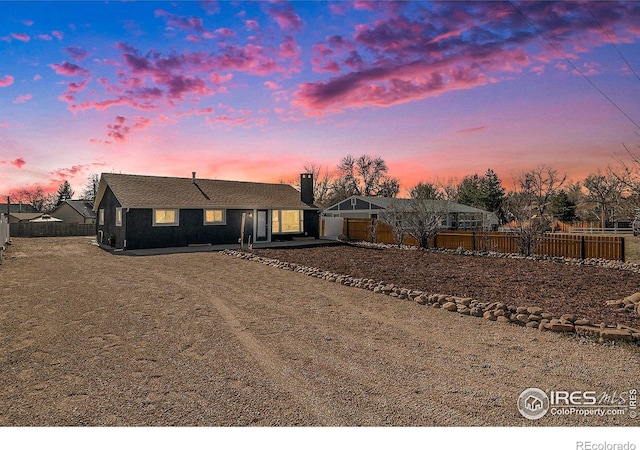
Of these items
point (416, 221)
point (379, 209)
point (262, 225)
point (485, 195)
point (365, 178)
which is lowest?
point (262, 225)

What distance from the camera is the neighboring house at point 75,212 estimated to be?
46.2 m

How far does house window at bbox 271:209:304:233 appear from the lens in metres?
23.0

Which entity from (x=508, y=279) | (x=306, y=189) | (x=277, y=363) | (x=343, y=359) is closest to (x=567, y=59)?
(x=508, y=279)

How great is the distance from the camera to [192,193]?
69.5 ft

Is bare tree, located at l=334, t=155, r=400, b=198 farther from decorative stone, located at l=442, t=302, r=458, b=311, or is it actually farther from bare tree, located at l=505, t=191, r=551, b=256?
decorative stone, located at l=442, t=302, r=458, b=311

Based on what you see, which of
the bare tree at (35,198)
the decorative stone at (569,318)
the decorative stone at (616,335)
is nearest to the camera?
the decorative stone at (616,335)

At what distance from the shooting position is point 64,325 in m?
5.75

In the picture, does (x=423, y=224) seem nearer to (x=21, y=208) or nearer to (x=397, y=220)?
(x=397, y=220)

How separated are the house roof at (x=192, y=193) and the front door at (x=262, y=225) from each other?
0.57 m

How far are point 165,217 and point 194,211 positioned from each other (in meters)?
1.54

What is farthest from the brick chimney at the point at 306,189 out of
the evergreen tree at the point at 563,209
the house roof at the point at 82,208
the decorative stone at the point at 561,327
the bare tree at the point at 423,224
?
the house roof at the point at 82,208

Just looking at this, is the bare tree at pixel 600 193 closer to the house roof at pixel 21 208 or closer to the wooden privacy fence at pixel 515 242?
the wooden privacy fence at pixel 515 242

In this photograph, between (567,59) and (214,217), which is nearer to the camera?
(567,59)

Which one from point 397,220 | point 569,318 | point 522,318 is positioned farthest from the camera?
point 397,220
